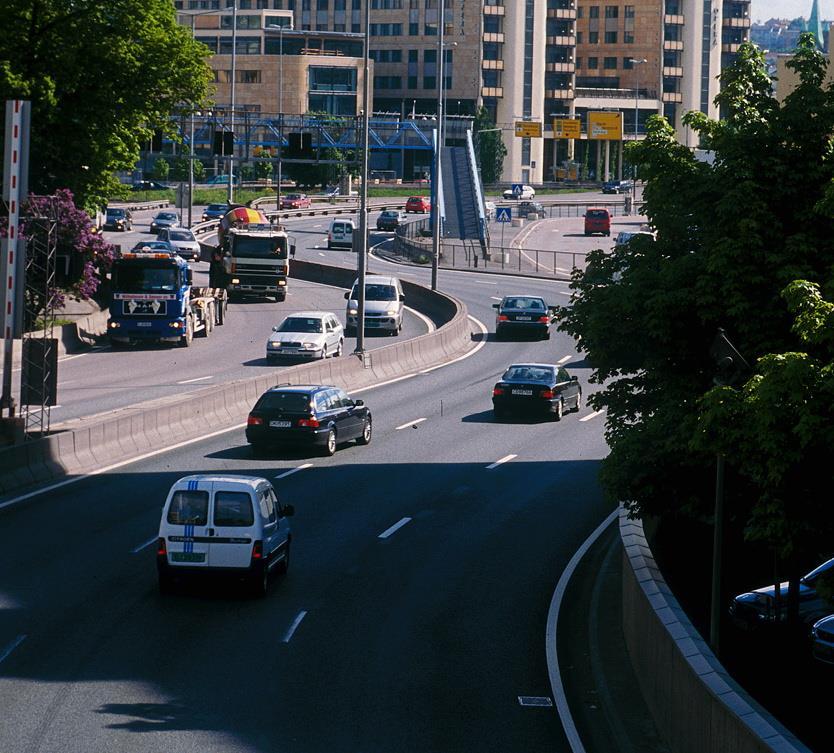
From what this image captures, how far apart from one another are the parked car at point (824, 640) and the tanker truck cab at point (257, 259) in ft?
149

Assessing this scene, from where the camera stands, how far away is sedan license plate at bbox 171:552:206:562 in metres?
20.3

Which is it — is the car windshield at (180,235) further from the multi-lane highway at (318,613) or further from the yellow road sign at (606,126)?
the yellow road sign at (606,126)

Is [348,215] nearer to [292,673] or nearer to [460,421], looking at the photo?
[460,421]

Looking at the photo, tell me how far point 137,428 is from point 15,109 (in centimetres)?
785

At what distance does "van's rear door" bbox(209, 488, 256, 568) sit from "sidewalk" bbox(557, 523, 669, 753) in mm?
4637

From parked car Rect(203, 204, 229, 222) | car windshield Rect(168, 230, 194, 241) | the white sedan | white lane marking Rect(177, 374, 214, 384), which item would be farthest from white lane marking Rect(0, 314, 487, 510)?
parked car Rect(203, 204, 229, 222)

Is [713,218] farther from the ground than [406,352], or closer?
farther from the ground

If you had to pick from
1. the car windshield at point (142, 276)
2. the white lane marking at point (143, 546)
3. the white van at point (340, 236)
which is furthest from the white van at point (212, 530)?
the white van at point (340, 236)

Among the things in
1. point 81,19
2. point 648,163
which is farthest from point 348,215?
point 648,163

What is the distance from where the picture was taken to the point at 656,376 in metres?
19.9

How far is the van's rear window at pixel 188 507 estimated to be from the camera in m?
20.2

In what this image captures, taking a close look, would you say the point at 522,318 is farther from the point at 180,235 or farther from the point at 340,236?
the point at 340,236

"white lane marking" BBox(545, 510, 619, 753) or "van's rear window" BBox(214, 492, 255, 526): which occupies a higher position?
"van's rear window" BBox(214, 492, 255, 526)

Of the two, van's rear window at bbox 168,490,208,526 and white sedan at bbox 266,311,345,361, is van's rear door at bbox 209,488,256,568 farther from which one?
white sedan at bbox 266,311,345,361
